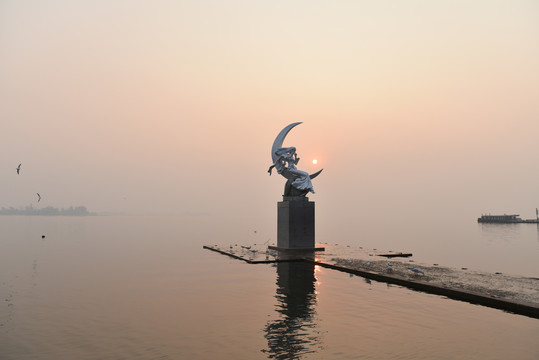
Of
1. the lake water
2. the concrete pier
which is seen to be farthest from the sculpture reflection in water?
the concrete pier

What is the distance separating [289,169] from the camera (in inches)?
1085

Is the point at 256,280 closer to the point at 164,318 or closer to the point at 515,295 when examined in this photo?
the point at 164,318

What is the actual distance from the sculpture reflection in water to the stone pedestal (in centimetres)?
889

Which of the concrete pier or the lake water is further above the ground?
the concrete pier

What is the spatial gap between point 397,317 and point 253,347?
14.1ft

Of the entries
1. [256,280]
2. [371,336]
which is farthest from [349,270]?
[371,336]

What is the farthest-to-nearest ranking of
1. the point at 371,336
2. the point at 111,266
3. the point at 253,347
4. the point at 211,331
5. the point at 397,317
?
the point at 111,266 < the point at 397,317 < the point at 211,331 < the point at 371,336 < the point at 253,347

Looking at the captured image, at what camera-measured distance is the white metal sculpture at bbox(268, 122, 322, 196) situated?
90.2 ft

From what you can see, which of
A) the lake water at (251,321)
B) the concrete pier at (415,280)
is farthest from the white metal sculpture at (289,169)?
the lake water at (251,321)

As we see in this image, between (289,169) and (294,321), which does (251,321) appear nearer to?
(294,321)

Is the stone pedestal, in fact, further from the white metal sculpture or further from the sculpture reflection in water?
the sculpture reflection in water

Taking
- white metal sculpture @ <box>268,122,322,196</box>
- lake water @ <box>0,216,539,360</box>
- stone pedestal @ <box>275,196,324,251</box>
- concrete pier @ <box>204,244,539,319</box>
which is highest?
white metal sculpture @ <box>268,122,322,196</box>

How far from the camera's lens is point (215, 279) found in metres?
18.5

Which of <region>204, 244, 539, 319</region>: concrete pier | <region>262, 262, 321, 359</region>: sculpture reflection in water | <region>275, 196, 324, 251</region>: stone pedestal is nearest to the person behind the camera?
<region>262, 262, 321, 359</region>: sculpture reflection in water
